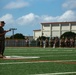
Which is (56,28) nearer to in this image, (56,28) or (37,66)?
A: (56,28)

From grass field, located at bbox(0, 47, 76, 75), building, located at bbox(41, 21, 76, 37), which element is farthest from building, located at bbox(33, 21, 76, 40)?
grass field, located at bbox(0, 47, 76, 75)

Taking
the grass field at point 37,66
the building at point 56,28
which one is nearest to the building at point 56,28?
the building at point 56,28

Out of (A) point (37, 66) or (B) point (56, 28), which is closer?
(A) point (37, 66)

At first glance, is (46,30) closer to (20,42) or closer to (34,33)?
(34,33)

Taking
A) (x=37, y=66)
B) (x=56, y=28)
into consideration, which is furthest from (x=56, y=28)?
(x=37, y=66)

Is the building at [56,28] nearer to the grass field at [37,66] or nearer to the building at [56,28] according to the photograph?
the building at [56,28]

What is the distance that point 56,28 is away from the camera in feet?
452

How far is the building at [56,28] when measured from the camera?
134 m

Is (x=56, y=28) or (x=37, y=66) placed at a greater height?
(x=56, y=28)

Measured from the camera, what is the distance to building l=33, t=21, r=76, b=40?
133500 mm

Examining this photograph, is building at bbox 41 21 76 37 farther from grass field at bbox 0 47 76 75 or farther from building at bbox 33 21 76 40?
grass field at bbox 0 47 76 75

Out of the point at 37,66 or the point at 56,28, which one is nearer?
the point at 37,66

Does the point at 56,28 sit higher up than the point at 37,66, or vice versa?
the point at 56,28

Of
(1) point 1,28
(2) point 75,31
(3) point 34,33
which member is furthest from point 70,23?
(1) point 1,28
